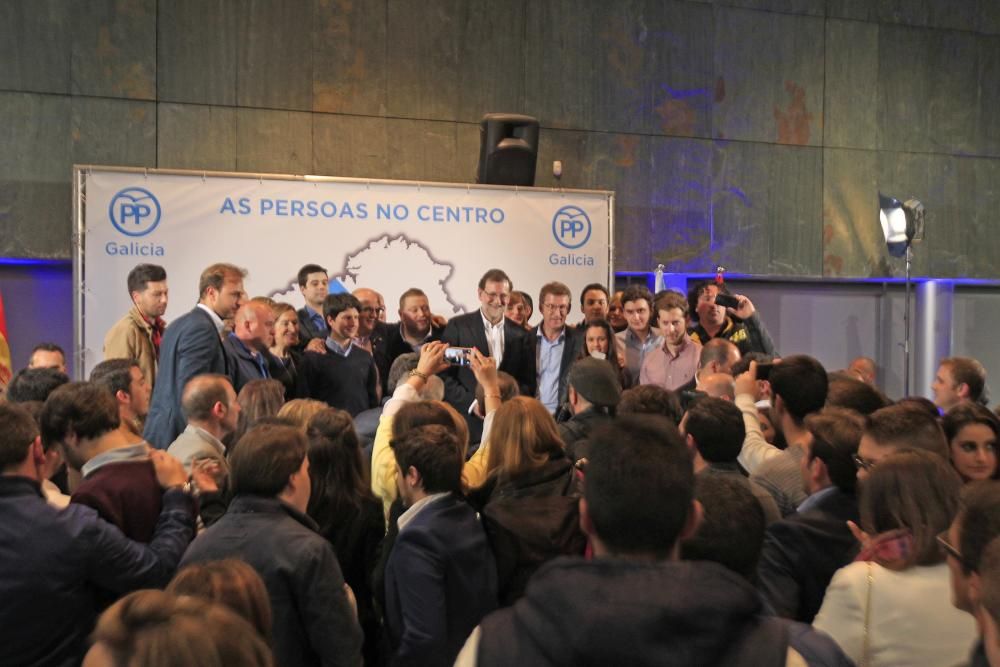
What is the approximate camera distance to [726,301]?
21.2ft

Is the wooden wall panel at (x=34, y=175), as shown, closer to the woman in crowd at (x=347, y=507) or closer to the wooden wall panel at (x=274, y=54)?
the wooden wall panel at (x=274, y=54)

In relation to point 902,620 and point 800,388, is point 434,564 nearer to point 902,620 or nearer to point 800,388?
point 902,620

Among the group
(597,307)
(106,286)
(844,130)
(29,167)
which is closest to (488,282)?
(597,307)

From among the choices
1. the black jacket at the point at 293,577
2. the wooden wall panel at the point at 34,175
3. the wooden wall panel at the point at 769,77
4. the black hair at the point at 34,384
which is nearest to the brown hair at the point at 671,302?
the black hair at the point at 34,384

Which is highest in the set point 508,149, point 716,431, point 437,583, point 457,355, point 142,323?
point 508,149

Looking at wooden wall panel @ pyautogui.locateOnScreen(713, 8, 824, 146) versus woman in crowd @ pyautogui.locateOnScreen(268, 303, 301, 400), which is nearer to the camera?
woman in crowd @ pyautogui.locateOnScreen(268, 303, 301, 400)

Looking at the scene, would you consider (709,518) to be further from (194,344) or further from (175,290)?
(175,290)

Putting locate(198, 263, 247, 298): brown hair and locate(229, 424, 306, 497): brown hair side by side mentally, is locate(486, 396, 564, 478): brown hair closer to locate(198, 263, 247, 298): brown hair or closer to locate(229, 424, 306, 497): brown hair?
locate(229, 424, 306, 497): brown hair

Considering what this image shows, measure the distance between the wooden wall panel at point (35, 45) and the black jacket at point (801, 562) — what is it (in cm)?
672

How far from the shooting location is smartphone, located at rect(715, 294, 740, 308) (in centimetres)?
645

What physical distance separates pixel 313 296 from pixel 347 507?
3866 mm

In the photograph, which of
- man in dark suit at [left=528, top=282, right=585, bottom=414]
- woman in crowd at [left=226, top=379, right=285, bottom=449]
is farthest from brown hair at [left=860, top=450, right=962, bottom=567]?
man in dark suit at [left=528, top=282, right=585, bottom=414]

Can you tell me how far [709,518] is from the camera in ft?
6.55

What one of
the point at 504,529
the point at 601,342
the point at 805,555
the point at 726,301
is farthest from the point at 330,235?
the point at 805,555
